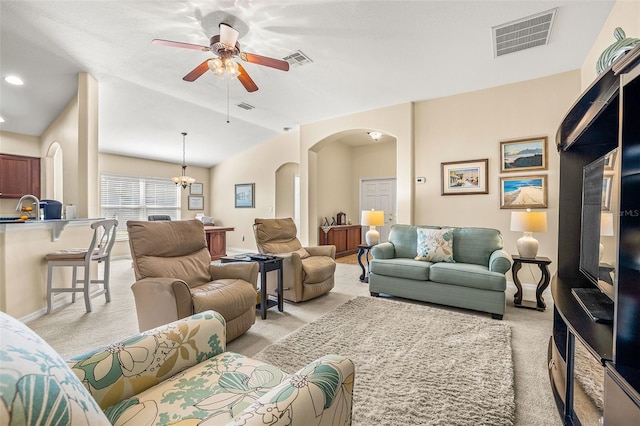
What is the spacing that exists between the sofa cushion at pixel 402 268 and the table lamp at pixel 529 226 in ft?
3.44

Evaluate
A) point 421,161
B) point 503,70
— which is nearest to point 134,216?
point 421,161

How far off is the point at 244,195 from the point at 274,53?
4.86 m

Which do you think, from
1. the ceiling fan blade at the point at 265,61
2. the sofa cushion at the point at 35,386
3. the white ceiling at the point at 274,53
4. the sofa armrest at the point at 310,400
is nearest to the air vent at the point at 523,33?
the white ceiling at the point at 274,53

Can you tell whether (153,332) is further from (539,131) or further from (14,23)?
(539,131)

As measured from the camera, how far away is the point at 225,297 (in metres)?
2.29

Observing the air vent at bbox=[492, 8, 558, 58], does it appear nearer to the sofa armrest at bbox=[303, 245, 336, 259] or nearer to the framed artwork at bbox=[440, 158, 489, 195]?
the framed artwork at bbox=[440, 158, 489, 195]

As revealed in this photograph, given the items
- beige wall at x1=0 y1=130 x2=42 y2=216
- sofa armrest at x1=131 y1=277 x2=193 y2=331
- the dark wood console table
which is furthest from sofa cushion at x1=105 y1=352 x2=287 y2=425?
beige wall at x1=0 y1=130 x2=42 y2=216

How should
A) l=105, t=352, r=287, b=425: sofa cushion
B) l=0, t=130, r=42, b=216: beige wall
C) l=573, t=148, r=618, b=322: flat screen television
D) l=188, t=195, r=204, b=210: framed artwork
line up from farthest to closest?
1. l=188, t=195, r=204, b=210: framed artwork
2. l=0, t=130, r=42, b=216: beige wall
3. l=573, t=148, r=618, b=322: flat screen television
4. l=105, t=352, r=287, b=425: sofa cushion

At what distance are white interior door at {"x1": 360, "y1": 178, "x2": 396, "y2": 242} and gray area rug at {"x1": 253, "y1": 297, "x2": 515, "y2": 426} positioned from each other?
4559mm

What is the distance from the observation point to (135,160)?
278 inches

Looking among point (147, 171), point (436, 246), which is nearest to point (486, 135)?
point (436, 246)

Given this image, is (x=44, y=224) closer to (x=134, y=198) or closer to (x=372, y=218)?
(x=372, y=218)

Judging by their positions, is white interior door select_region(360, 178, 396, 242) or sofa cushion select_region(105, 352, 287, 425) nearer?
sofa cushion select_region(105, 352, 287, 425)

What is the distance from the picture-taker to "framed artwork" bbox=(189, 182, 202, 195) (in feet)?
26.6
